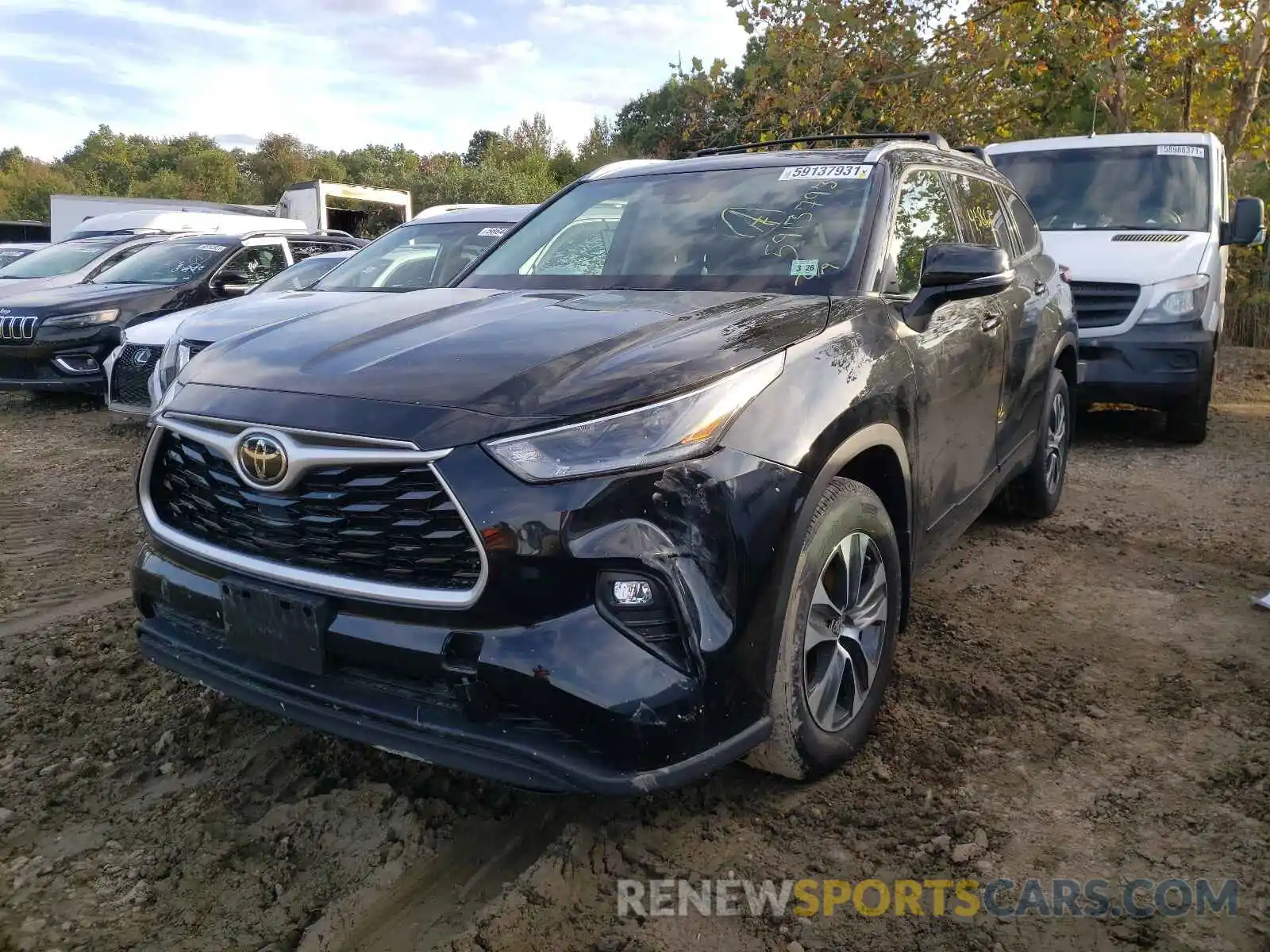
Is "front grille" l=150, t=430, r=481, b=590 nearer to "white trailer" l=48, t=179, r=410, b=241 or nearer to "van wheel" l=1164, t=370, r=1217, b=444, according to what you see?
"van wheel" l=1164, t=370, r=1217, b=444

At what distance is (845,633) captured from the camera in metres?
2.66

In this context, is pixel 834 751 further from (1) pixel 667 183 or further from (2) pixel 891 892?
(1) pixel 667 183

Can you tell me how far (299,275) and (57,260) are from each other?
5004 mm

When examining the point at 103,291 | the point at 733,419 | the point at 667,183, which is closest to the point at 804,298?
the point at 733,419

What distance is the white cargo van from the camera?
6820 mm

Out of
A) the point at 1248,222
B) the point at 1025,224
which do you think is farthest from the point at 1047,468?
the point at 1248,222

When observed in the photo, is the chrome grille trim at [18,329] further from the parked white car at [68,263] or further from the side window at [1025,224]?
the side window at [1025,224]

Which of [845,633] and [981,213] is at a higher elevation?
[981,213]

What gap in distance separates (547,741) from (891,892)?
910 mm

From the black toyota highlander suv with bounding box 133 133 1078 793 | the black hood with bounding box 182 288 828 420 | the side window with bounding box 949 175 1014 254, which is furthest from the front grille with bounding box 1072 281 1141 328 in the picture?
the black hood with bounding box 182 288 828 420

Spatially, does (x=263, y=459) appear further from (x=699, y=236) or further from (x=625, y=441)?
(x=699, y=236)

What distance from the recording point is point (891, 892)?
2.29m

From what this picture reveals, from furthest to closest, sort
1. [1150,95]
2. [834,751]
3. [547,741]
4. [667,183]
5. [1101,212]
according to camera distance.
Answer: [1150,95] → [1101,212] → [667,183] → [834,751] → [547,741]

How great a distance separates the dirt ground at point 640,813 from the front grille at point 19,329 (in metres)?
5.80
